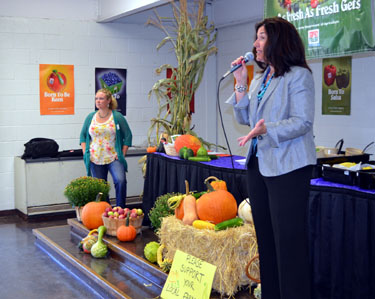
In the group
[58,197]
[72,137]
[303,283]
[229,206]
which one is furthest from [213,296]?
[72,137]

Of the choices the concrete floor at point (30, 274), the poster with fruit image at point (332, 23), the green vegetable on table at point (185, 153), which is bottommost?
the concrete floor at point (30, 274)

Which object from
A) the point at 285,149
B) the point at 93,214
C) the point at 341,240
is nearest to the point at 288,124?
the point at 285,149

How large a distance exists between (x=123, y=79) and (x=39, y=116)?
4.33 feet

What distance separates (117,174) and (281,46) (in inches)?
143

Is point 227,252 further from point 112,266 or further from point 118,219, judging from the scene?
point 118,219

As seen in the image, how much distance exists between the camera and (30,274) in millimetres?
4500

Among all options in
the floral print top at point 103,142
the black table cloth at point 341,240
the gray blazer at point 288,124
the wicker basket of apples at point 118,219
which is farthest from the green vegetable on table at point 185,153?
the gray blazer at point 288,124

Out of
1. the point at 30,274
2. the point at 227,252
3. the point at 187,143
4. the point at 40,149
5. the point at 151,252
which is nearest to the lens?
the point at 227,252

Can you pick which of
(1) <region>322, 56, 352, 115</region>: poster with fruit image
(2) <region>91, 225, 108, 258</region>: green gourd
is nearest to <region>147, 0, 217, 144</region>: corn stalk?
(1) <region>322, 56, 352, 115</region>: poster with fruit image

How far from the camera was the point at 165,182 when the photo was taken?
5.12 metres

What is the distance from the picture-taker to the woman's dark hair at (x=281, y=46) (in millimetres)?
2258

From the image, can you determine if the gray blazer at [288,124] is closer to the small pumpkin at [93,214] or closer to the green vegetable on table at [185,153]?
the green vegetable on table at [185,153]

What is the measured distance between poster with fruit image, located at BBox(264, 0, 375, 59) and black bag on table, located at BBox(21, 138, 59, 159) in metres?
3.41

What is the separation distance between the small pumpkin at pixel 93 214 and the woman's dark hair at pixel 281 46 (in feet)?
10.5
